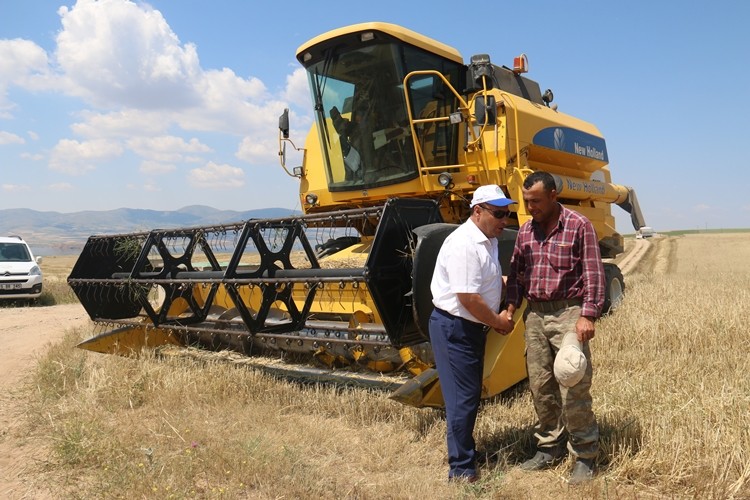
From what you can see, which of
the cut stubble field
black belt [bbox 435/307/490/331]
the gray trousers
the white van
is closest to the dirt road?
Answer: the cut stubble field

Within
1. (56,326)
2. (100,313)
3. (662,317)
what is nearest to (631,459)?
(662,317)

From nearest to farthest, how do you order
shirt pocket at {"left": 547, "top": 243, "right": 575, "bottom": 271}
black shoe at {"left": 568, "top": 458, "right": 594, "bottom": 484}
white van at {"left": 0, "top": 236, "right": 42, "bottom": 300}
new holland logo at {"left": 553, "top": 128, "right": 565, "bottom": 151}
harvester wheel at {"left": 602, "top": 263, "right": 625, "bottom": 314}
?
black shoe at {"left": 568, "top": 458, "right": 594, "bottom": 484} → shirt pocket at {"left": 547, "top": 243, "right": 575, "bottom": 271} → new holland logo at {"left": 553, "top": 128, "right": 565, "bottom": 151} → harvester wheel at {"left": 602, "top": 263, "right": 625, "bottom": 314} → white van at {"left": 0, "top": 236, "right": 42, "bottom": 300}

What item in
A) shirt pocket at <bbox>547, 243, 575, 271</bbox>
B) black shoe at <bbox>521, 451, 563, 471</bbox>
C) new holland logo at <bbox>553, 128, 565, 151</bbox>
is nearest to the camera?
shirt pocket at <bbox>547, 243, 575, 271</bbox>

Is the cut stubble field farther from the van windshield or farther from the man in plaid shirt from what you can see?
the van windshield

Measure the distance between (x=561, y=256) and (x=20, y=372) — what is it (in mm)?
5563

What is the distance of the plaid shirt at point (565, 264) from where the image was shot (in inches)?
109

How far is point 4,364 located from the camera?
638cm

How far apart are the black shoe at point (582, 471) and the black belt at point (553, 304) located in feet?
2.39

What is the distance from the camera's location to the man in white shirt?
2.78m

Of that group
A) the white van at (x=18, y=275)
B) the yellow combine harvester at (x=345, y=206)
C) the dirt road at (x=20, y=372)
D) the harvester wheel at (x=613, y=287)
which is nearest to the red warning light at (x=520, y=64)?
the yellow combine harvester at (x=345, y=206)

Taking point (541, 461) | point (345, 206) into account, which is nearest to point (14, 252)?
point (345, 206)

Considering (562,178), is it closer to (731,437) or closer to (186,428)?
(731,437)

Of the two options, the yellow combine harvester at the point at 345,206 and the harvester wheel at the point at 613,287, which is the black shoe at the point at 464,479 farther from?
the harvester wheel at the point at 613,287

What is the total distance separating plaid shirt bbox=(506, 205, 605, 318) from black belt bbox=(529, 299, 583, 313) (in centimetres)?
2
